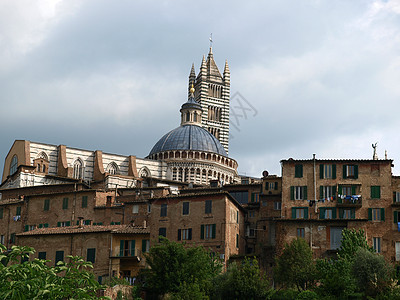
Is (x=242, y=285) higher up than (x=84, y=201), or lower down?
lower down

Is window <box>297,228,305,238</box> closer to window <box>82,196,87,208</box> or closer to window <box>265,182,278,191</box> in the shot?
window <box>265,182,278,191</box>

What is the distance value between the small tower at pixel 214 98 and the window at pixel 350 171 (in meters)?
77.3

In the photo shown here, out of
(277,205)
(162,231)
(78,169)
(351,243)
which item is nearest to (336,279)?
(351,243)

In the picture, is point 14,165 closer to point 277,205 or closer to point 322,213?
point 277,205

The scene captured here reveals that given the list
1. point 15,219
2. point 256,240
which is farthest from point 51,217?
point 256,240

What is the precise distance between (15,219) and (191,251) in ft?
77.3

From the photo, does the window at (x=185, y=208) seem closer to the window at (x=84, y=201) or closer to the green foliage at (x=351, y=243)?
the window at (x=84, y=201)

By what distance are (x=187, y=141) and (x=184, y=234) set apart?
143 ft

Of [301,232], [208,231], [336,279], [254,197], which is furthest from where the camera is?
[254,197]

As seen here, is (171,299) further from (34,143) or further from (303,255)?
(34,143)

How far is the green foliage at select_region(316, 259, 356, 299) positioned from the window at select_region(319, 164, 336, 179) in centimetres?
898

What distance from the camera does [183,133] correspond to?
103062mm

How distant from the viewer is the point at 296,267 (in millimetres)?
51969

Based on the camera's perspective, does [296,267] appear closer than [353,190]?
Yes
